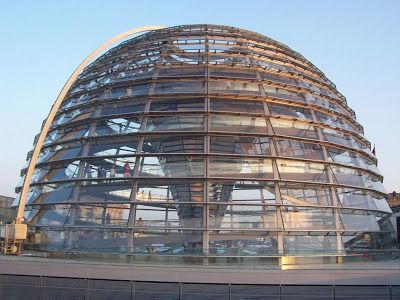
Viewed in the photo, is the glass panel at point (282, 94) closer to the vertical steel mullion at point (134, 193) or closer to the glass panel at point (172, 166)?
the glass panel at point (172, 166)

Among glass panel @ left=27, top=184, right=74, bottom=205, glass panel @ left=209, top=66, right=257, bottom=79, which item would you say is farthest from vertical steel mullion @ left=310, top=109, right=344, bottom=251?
glass panel @ left=27, top=184, right=74, bottom=205

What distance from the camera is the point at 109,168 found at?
70.3 feet

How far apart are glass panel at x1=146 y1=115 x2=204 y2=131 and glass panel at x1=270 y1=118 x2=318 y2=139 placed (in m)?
3.29

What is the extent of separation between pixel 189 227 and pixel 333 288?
226 inches

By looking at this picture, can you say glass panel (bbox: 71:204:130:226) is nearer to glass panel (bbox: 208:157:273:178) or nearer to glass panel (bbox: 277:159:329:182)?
glass panel (bbox: 208:157:273:178)

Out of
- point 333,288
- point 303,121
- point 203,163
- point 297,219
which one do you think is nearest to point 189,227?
point 203,163

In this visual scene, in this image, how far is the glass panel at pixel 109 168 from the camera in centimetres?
2117

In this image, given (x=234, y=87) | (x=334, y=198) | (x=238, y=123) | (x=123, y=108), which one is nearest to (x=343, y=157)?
(x=334, y=198)

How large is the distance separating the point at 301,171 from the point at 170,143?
222 inches

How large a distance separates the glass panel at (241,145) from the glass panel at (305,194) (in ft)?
5.80

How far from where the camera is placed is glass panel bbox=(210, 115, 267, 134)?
22141 mm

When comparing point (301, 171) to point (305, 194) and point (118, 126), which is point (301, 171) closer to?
point (305, 194)

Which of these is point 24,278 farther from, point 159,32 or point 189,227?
point 159,32

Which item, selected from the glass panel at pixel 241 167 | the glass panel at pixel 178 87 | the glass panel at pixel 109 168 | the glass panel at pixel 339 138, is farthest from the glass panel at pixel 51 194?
the glass panel at pixel 339 138
